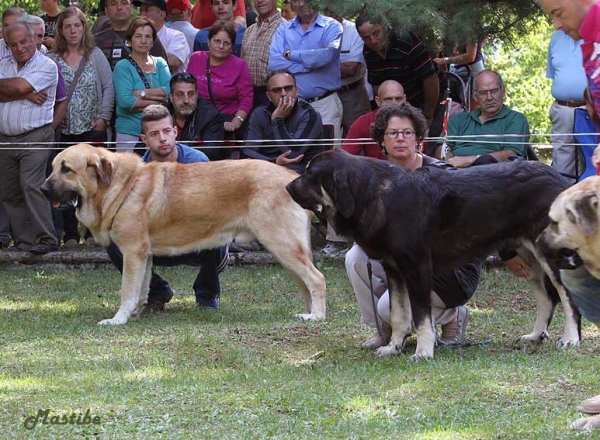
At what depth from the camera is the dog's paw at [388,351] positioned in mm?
6547

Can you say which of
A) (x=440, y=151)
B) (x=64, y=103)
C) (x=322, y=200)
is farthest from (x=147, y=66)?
(x=322, y=200)

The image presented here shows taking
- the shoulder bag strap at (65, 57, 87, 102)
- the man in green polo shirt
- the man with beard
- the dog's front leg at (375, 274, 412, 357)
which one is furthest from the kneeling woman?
the shoulder bag strap at (65, 57, 87, 102)

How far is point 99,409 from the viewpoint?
514 cm

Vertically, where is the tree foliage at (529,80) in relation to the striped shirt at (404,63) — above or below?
below

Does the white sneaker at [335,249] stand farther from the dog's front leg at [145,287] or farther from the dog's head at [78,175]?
the dog's head at [78,175]

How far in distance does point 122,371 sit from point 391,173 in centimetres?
204

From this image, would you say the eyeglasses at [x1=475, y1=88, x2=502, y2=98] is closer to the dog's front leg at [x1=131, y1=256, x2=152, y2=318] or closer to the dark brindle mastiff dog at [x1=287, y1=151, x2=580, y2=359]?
the dark brindle mastiff dog at [x1=287, y1=151, x2=580, y2=359]

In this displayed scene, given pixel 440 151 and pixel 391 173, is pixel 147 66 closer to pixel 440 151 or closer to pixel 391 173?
pixel 440 151

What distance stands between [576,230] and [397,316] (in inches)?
92.1

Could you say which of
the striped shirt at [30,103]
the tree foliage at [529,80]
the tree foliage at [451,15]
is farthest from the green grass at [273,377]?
the tree foliage at [529,80]

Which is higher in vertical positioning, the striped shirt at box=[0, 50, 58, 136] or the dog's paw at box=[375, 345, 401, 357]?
the striped shirt at box=[0, 50, 58, 136]

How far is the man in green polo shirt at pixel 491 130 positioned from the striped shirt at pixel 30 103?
4372 millimetres

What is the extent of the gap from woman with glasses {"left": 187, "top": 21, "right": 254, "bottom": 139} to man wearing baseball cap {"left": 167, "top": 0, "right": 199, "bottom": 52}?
80.1 inches

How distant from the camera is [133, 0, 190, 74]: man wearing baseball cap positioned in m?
12.3
